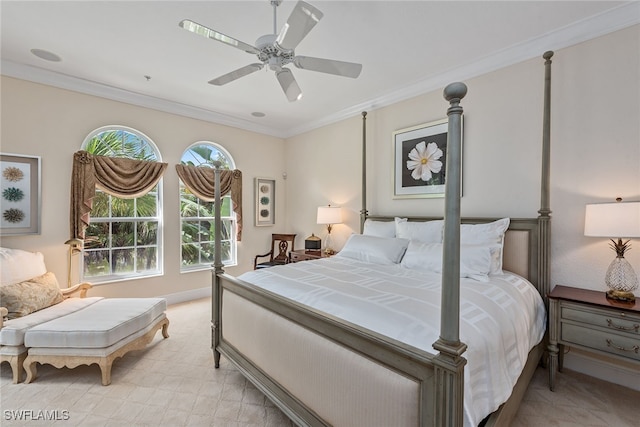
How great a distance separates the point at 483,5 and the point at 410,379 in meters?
2.54

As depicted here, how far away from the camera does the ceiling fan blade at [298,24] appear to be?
1532mm

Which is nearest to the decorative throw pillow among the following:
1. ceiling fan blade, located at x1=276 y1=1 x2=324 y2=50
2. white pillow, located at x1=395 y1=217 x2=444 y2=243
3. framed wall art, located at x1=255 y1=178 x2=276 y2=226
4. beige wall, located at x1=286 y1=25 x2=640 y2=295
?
framed wall art, located at x1=255 y1=178 x2=276 y2=226

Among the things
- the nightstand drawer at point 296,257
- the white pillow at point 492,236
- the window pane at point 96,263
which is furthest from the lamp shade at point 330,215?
the window pane at point 96,263

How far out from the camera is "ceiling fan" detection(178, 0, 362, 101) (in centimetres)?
161

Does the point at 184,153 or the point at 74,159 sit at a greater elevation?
the point at 184,153

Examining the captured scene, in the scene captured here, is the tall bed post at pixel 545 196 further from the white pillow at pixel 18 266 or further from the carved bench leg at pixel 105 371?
the white pillow at pixel 18 266

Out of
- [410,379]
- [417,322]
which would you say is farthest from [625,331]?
[410,379]

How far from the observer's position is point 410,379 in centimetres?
109

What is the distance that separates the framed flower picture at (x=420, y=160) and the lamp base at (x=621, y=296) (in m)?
1.54

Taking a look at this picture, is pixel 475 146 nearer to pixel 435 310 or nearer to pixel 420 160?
pixel 420 160

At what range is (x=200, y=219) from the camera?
14.2 ft

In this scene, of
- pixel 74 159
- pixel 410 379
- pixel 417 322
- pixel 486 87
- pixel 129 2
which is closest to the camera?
pixel 410 379

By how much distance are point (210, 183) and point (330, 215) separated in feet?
6.21

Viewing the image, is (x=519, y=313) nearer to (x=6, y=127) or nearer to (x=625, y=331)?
(x=625, y=331)
